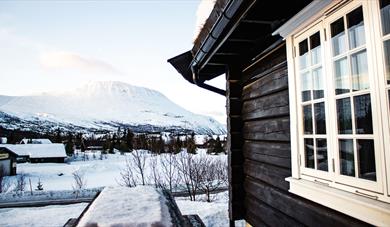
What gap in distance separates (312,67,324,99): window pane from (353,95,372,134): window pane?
0.39 m

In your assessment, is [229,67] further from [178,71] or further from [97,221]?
[97,221]

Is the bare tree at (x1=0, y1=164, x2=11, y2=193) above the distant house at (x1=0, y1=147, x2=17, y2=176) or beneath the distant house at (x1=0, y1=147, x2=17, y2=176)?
beneath

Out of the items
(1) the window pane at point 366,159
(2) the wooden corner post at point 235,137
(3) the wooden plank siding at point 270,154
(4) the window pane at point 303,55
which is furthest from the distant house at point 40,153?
(1) the window pane at point 366,159

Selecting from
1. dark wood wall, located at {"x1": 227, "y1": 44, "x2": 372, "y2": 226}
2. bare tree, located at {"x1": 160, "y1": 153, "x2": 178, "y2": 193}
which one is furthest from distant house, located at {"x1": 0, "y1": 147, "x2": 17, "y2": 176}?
dark wood wall, located at {"x1": 227, "y1": 44, "x2": 372, "y2": 226}

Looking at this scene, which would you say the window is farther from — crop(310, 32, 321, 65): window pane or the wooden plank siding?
the wooden plank siding

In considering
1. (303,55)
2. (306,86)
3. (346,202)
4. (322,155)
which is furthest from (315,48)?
(346,202)

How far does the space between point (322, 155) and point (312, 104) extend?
41 cm

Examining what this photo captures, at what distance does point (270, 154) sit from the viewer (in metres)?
→ 3.10

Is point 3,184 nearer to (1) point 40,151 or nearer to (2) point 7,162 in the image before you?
(2) point 7,162

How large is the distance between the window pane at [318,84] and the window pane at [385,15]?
0.63m

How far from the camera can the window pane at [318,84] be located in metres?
2.15

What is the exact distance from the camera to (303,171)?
236 cm

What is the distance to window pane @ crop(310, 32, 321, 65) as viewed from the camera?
216cm

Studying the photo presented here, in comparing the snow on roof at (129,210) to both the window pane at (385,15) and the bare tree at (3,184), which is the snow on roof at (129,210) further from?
the bare tree at (3,184)
